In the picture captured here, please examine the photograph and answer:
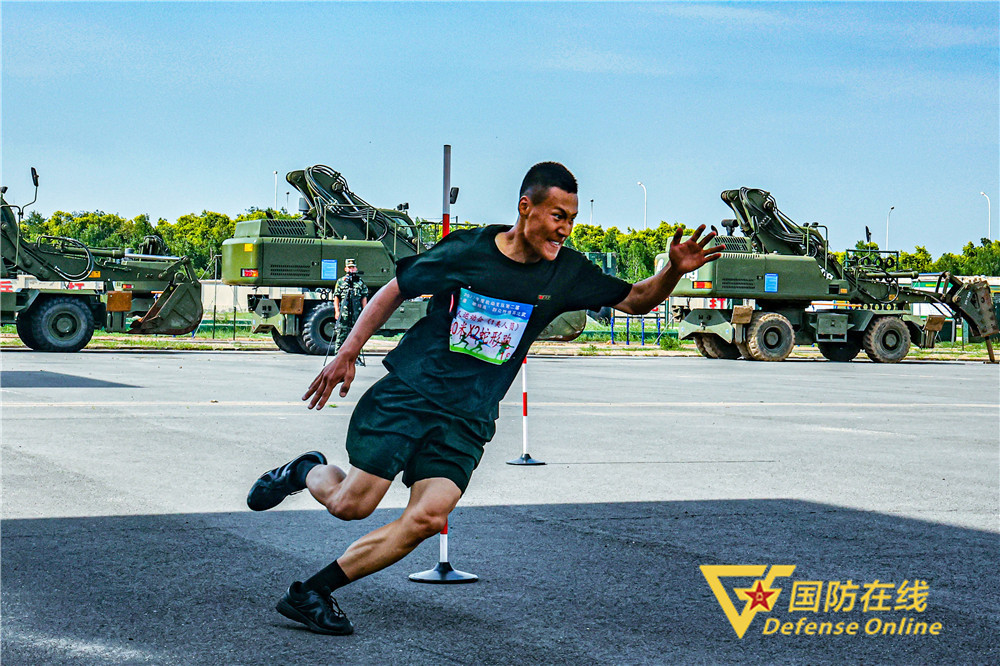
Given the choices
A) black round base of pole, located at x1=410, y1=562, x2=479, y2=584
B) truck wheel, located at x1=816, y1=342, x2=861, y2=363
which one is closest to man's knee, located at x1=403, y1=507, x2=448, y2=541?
black round base of pole, located at x1=410, y1=562, x2=479, y2=584

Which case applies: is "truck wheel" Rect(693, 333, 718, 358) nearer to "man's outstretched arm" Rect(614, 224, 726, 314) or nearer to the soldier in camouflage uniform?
the soldier in camouflage uniform

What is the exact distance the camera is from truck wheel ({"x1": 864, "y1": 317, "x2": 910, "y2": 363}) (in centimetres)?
3120

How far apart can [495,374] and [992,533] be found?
146 inches

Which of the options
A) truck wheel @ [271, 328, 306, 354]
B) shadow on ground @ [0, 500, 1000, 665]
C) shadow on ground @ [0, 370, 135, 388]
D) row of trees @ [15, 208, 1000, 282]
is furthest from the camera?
row of trees @ [15, 208, 1000, 282]

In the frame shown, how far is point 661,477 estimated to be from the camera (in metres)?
8.98

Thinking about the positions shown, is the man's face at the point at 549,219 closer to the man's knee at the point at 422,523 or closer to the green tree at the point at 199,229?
the man's knee at the point at 422,523

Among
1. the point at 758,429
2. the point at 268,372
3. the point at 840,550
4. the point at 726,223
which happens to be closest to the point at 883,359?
the point at 726,223

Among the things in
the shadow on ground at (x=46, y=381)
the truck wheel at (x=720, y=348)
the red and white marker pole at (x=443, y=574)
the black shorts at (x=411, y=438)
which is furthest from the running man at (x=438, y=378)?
the truck wheel at (x=720, y=348)

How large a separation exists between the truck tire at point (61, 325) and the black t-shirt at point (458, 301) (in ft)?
76.7

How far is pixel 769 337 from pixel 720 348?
1.66 metres

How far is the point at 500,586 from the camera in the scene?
17.9 feet

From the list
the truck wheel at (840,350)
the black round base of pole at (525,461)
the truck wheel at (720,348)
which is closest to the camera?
the black round base of pole at (525,461)

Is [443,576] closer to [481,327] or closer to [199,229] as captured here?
[481,327]

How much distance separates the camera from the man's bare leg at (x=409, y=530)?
4.56 metres
